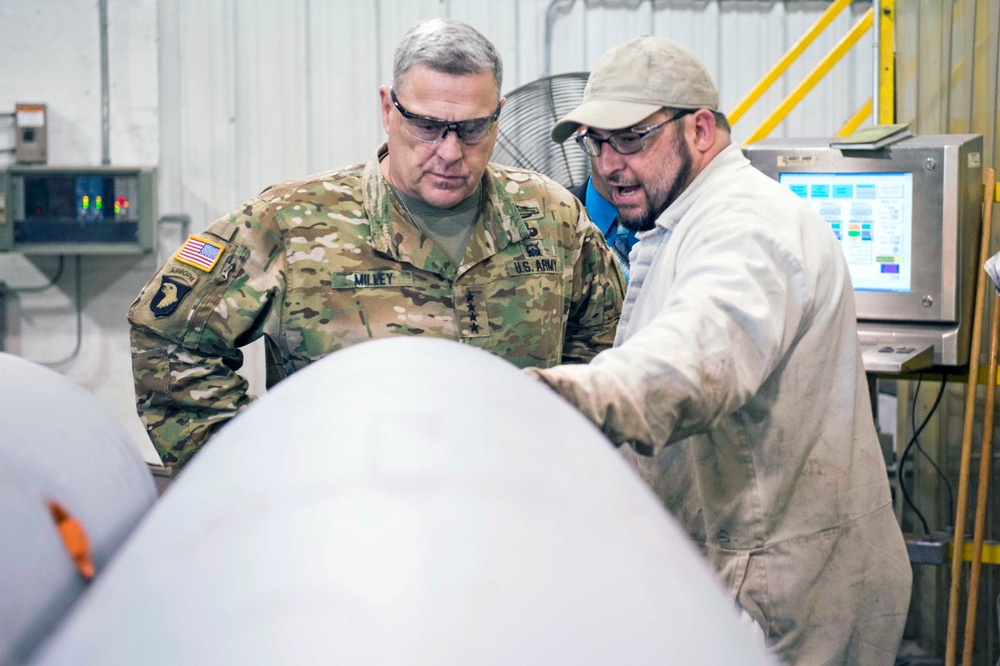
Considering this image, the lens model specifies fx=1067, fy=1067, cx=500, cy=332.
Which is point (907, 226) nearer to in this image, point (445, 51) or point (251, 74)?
point (445, 51)

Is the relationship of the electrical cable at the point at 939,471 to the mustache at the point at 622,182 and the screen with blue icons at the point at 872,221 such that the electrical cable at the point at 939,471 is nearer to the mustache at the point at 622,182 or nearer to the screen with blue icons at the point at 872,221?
the screen with blue icons at the point at 872,221

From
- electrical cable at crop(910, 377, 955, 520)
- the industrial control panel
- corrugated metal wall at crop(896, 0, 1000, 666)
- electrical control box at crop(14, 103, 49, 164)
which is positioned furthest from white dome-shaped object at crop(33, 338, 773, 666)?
electrical control box at crop(14, 103, 49, 164)

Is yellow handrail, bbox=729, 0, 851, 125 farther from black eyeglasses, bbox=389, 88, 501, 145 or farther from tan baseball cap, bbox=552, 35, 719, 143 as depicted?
tan baseball cap, bbox=552, 35, 719, 143

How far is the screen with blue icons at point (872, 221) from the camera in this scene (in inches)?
111

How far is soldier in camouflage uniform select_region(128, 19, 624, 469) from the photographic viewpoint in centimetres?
179

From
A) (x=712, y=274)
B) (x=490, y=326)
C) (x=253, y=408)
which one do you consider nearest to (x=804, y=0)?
(x=490, y=326)

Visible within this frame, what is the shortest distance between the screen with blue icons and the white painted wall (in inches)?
62.0

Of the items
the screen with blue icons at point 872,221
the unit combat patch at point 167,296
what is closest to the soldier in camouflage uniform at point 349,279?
the unit combat patch at point 167,296

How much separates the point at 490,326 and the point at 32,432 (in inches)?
51.7

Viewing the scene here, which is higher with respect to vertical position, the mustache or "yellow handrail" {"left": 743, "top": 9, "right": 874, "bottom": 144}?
"yellow handrail" {"left": 743, "top": 9, "right": 874, "bottom": 144}

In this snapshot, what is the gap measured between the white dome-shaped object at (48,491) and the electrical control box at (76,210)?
12.6ft

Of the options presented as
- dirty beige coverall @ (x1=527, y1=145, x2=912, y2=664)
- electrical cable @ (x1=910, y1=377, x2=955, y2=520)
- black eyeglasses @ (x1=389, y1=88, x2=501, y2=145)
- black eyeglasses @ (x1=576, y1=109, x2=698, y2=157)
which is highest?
black eyeglasses @ (x1=389, y1=88, x2=501, y2=145)

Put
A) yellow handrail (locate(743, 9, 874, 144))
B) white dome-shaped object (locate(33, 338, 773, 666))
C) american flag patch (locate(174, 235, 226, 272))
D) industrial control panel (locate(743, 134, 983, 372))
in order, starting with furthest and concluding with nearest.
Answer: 1. yellow handrail (locate(743, 9, 874, 144))
2. industrial control panel (locate(743, 134, 983, 372))
3. american flag patch (locate(174, 235, 226, 272))
4. white dome-shaped object (locate(33, 338, 773, 666))

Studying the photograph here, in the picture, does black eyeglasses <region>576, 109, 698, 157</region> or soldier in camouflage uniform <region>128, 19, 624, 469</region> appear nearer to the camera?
black eyeglasses <region>576, 109, 698, 157</region>
